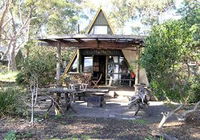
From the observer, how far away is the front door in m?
18.0

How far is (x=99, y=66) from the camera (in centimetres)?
1806

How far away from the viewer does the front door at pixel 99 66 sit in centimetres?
1795

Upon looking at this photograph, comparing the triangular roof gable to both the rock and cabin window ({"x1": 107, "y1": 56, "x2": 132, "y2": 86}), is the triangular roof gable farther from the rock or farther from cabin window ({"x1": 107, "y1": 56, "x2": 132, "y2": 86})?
the rock

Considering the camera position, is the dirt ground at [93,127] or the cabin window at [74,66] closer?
the dirt ground at [93,127]

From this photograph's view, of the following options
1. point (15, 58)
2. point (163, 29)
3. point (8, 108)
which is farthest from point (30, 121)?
point (15, 58)

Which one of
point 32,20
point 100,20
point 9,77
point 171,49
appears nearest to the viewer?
point 171,49

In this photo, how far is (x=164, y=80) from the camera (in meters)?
7.96

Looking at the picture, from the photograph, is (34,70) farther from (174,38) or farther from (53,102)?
(174,38)

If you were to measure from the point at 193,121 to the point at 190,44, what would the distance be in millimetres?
2365

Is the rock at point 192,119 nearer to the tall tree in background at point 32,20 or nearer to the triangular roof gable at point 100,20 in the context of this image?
the triangular roof gable at point 100,20

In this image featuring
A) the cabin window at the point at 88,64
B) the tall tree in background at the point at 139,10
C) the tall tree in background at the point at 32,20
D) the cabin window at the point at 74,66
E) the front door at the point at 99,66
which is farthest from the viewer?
the tall tree in background at the point at 139,10

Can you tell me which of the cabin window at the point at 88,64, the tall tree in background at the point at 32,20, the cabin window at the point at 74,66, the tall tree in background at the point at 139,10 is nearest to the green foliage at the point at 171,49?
the cabin window at the point at 74,66

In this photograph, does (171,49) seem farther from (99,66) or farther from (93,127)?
(99,66)

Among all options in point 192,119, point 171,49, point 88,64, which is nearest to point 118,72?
point 88,64
